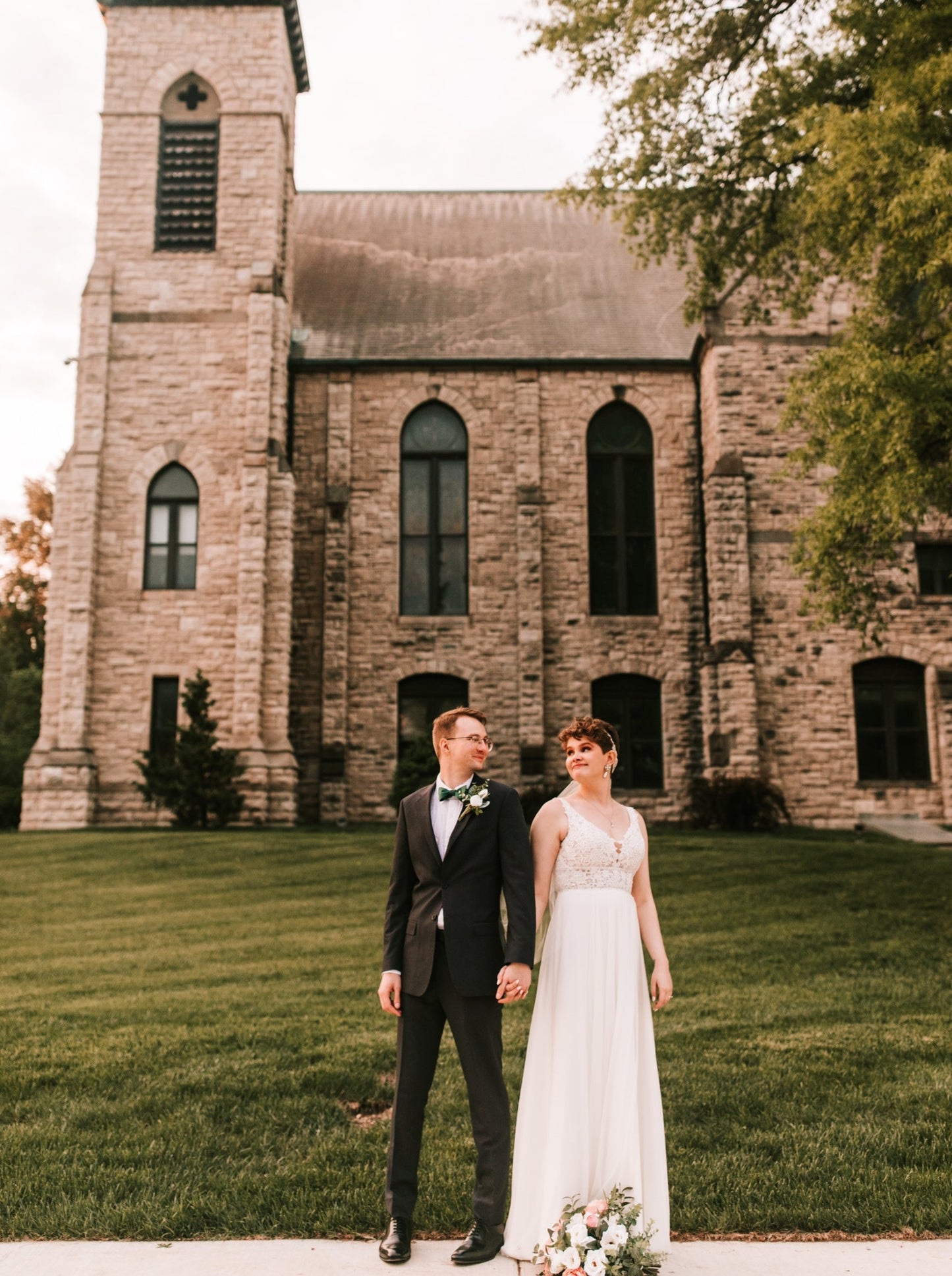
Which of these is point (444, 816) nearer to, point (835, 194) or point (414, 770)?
point (835, 194)

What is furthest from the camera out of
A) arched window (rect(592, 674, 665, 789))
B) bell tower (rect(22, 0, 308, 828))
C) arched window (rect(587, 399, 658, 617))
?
arched window (rect(587, 399, 658, 617))

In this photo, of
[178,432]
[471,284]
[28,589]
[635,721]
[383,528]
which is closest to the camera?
[178,432]

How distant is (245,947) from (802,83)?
41.4 ft

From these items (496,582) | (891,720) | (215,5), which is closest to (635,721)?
(496,582)

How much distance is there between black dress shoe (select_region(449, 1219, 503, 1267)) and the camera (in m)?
3.97

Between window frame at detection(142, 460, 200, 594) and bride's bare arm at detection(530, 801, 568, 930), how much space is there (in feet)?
59.3

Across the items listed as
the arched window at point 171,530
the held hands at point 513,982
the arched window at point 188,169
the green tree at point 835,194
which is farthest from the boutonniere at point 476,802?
the arched window at point 188,169

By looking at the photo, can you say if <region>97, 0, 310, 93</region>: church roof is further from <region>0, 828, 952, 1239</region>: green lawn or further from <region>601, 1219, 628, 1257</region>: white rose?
<region>601, 1219, 628, 1257</region>: white rose

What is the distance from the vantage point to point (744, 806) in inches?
782

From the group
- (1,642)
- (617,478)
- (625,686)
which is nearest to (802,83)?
(617,478)

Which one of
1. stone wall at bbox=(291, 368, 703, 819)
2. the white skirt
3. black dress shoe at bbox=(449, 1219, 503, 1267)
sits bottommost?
black dress shoe at bbox=(449, 1219, 503, 1267)

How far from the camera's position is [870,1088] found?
611 centimetres

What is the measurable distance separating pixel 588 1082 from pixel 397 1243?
3.16ft

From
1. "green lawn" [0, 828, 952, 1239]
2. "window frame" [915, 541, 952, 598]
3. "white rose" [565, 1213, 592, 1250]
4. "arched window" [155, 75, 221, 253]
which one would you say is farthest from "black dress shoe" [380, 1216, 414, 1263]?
"arched window" [155, 75, 221, 253]
